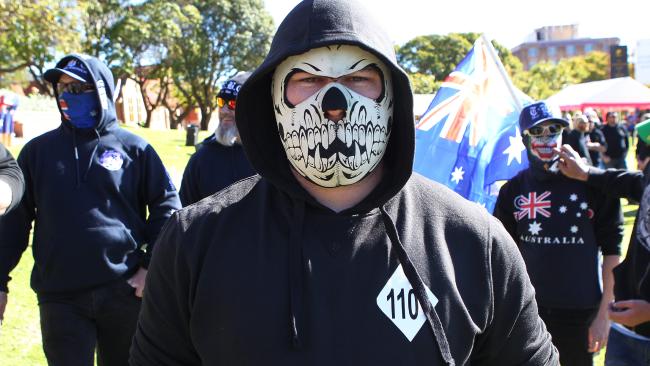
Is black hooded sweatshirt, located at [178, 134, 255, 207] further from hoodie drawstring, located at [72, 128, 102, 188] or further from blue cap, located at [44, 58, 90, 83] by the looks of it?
blue cap, located at [44, 58, 90, 83]

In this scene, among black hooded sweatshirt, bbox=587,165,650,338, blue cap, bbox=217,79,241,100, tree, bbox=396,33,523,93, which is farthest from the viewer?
tree, bbox=396,33,523,93

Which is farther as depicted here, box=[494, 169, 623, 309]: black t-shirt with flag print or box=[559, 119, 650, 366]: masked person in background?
box=[494, 169, 623, 309]: black t-shirt with flag print

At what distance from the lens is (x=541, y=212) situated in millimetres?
3938

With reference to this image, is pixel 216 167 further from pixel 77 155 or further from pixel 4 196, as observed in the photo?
pixel 4 196

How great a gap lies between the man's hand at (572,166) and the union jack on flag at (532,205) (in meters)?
0.20

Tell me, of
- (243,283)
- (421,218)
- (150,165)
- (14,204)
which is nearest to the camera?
(243,283)

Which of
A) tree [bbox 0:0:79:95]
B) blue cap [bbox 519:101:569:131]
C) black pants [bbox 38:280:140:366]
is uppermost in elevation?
tree [bbox 0:0:79:95]

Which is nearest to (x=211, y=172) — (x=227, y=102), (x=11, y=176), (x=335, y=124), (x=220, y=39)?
(x=227, y=102)

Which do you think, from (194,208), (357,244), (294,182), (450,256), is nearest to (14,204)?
(194,208)

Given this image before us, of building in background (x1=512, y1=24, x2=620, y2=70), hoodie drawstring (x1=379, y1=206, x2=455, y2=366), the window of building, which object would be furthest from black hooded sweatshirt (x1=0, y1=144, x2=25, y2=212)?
the window of building

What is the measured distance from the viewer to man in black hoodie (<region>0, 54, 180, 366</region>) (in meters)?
3.47

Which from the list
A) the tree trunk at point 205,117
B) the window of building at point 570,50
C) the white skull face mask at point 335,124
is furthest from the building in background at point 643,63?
the window of building at point 570,50

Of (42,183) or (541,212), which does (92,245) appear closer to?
(42,183)

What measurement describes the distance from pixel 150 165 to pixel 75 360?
3.95 feet
